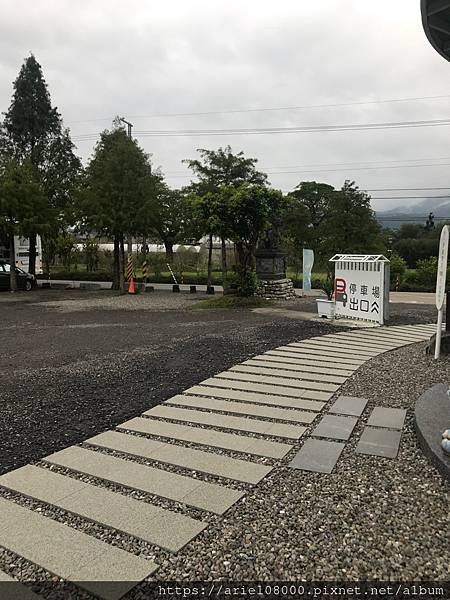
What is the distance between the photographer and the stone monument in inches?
577

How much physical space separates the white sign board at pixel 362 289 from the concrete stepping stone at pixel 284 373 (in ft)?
→ 14.8

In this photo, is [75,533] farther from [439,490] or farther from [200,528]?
[439,490]

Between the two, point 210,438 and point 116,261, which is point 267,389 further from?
point 116,261

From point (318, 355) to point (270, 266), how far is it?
874cm

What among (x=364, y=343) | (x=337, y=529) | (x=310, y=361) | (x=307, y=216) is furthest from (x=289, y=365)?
(x=307, y=216)

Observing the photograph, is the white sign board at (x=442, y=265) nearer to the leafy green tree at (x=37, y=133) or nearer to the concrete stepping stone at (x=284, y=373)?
the concrete stepping stone at (x=284, y=373)

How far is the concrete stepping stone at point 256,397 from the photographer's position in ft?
13.4

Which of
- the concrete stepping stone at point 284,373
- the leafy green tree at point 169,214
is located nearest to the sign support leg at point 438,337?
the concrete stepping stone at point 284,373

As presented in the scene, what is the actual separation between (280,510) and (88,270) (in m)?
29.5

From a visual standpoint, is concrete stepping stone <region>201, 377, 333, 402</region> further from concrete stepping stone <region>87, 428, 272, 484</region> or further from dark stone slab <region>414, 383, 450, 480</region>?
concrete stepping stone <region>87, 428, 272, 484</region>

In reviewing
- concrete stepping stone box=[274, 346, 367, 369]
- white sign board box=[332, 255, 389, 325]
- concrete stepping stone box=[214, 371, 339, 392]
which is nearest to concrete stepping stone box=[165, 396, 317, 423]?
concrete stepping stone box=[214, 371, 339, 392]

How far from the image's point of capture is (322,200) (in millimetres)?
37219

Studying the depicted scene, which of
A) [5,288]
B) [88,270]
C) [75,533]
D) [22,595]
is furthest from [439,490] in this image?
[88,270]

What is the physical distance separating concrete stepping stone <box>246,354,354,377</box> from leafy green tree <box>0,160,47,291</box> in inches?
558
